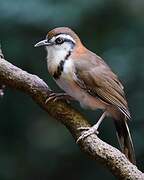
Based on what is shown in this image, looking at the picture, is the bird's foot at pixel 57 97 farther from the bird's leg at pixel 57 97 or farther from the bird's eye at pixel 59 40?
the bird's eye at pixel 59 40

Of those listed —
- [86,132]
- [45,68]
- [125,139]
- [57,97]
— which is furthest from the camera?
[45,68]

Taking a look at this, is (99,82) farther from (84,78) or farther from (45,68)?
(45,68)

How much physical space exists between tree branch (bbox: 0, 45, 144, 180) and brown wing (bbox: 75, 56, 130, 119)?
33cm

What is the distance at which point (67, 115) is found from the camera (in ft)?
9.66

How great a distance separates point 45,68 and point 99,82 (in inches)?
69.2

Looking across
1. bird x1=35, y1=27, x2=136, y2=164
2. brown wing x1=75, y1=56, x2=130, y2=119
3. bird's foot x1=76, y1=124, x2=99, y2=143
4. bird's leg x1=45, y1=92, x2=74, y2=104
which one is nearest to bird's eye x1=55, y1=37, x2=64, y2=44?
bird x1=35, y1=27, x2=136, y2=164

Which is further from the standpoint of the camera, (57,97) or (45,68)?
(45,68)

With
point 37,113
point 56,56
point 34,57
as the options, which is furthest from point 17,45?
point 56,56

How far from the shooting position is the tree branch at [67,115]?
9.04ft

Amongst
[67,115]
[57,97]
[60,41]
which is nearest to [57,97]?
[57,97]

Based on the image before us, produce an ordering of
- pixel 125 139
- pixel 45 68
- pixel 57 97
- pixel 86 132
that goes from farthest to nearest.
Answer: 1. pixel 45 68
2. pixel 125 139
3. pixel 57 97
4. pixel 86 132

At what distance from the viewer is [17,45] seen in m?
4.99

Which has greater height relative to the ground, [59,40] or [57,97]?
[59,40]

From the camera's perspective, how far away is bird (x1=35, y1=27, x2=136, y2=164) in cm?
332
